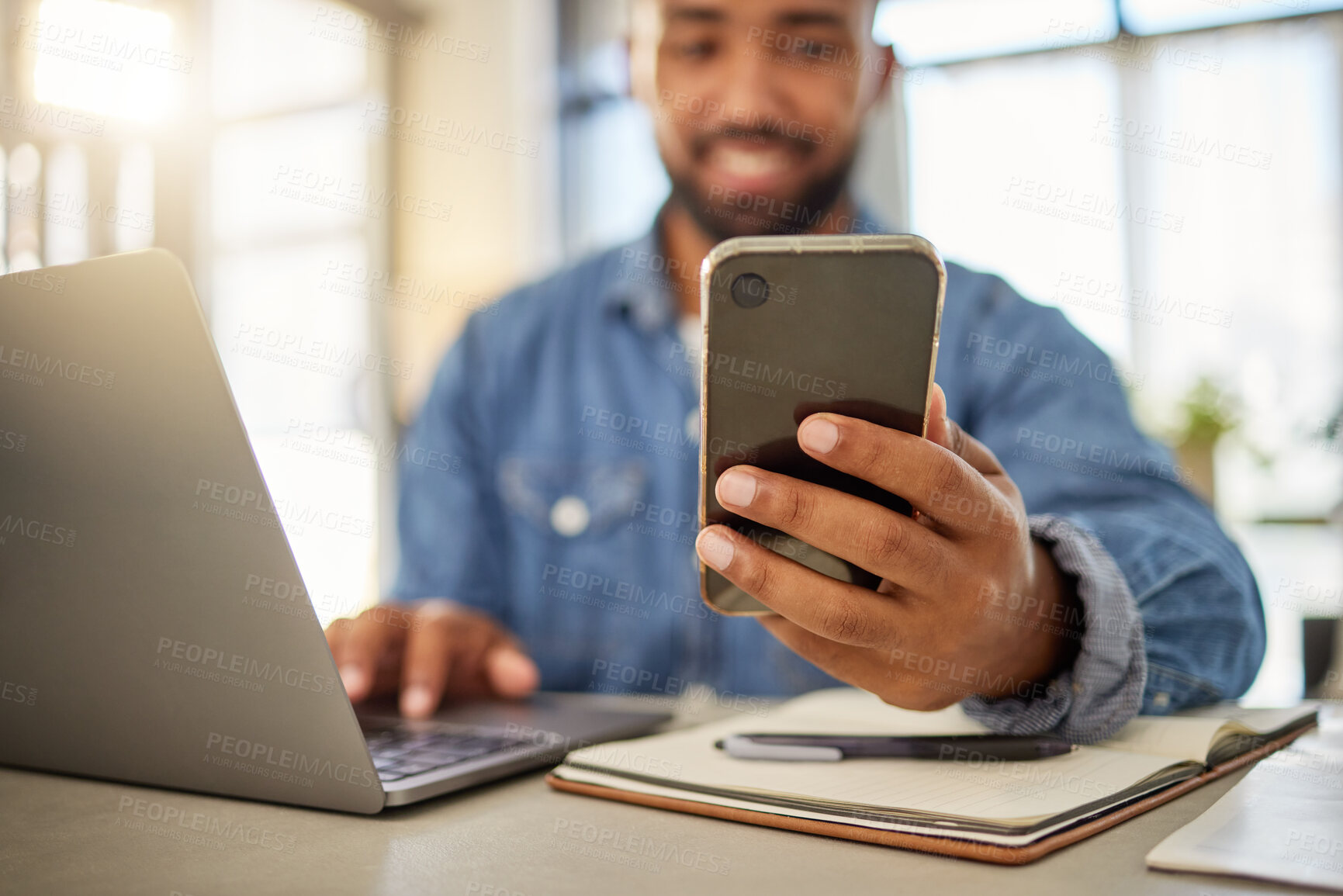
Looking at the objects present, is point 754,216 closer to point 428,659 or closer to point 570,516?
point 570,516

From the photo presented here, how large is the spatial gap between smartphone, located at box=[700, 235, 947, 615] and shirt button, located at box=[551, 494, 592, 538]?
0.89 metres

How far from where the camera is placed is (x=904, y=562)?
0.46 m

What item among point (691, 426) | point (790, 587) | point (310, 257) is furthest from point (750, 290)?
point (310, 257)

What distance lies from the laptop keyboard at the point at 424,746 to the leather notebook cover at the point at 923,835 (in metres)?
0.06

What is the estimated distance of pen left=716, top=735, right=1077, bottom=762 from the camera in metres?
0.52

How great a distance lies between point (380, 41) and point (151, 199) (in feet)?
3.80

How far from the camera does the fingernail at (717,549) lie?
0.47 m

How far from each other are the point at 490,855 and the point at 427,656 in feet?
1.20

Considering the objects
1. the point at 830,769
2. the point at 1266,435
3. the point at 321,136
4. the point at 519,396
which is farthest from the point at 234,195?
the point at 1266,435

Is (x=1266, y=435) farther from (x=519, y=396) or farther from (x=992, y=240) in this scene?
(x=519, y=396)

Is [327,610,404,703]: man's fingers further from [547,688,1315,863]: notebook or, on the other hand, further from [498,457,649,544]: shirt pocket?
[498,457,649,544]: shirt pocket

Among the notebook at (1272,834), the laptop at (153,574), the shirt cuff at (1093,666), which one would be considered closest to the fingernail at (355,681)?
the laptop at (153,574)

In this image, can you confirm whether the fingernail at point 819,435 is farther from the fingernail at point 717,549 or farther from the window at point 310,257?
the window at point 310,257

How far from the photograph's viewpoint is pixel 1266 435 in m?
3.10
